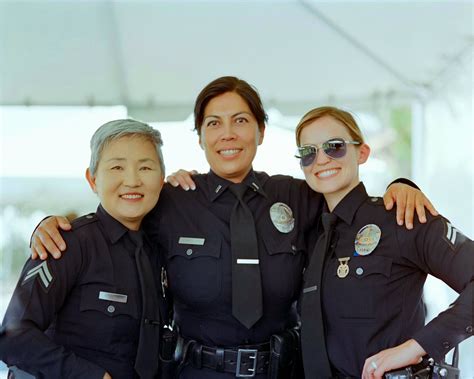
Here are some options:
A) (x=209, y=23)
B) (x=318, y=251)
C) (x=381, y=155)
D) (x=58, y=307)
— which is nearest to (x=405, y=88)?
(x=381, y=155)

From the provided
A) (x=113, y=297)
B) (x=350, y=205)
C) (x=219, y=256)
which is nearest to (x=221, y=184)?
(x=219, y=256)

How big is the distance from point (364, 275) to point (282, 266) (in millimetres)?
394

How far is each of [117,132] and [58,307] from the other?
2.19 ft

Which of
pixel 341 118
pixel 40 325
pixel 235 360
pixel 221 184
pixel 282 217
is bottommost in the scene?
pixel 235 360

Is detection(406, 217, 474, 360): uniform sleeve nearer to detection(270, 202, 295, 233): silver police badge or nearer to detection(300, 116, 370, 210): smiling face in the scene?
detection(300, 116, 370, 210): smiling face

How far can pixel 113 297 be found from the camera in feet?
6.49

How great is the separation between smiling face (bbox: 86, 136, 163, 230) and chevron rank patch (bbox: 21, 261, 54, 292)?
352 millimetres

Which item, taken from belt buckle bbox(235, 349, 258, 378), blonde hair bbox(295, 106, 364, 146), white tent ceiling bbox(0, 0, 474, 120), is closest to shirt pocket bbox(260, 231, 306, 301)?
belt buckle bbox(235, 349, 258, 378)

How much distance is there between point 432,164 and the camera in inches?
215

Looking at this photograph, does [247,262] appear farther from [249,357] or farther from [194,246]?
[249,357]

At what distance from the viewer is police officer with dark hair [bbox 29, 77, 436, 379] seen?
216 centimetres

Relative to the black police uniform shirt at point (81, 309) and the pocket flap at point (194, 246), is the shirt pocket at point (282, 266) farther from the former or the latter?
the black police uniform shirt at point (81, 309)

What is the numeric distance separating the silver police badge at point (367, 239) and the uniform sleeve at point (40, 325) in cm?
95

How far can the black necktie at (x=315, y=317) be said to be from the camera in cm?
195
